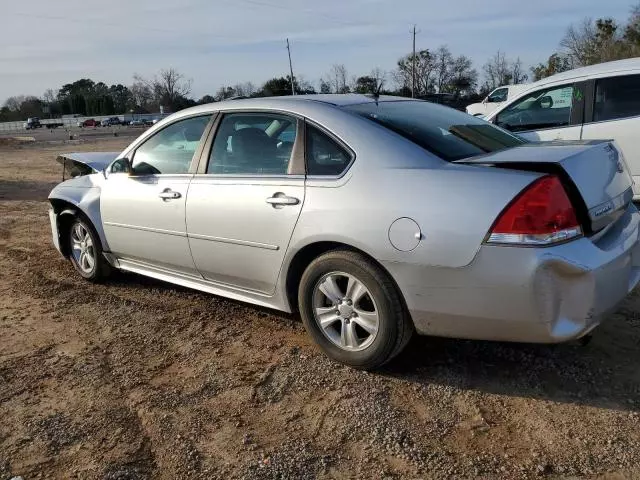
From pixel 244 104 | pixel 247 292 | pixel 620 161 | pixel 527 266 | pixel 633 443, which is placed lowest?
pixel 633 443

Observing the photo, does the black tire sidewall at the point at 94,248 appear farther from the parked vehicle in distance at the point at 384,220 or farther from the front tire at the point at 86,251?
the parked vehicle in distance at the point at 384,220

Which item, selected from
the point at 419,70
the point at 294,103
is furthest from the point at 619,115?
the point at 419,70

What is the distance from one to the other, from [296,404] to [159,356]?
1.15 m

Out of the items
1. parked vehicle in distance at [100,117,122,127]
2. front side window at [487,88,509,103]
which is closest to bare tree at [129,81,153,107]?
parked vehicle in distance at [100,117,122,127]

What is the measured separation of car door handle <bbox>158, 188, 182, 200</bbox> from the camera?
4230mm

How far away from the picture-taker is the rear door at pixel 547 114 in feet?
23.9

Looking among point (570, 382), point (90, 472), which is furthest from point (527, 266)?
point (90, 472)

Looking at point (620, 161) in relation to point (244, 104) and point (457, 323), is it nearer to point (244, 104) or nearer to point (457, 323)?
point (457, 323)

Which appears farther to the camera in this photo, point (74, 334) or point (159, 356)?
point (74, 334)

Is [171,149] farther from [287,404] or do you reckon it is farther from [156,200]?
[287,404]

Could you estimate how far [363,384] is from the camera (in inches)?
131

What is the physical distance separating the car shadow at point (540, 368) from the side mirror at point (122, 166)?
2.64 metres

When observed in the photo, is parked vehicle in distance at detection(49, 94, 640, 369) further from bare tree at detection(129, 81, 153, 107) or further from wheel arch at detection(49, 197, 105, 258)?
bare tree at detection(129, 81, 153, 107)

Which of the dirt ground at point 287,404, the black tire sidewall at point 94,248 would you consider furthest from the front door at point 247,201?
the black tire sidewall at point 94,248
